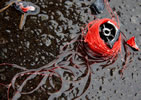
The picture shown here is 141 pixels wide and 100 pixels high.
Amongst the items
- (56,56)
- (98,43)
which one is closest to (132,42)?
(98,43)

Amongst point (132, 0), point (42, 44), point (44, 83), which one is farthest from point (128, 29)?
point (44, 83)

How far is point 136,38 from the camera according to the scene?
7.34 ft

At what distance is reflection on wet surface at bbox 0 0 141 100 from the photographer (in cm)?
192

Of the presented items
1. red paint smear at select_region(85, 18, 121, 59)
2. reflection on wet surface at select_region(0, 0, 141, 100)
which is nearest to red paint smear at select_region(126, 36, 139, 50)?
reflection on wet surface at select_region(0, 0, 141, 100)

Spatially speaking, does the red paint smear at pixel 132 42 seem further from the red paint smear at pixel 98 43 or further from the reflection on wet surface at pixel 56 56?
the red paint smear at pixel 98 43

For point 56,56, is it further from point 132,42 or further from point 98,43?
point 132,42

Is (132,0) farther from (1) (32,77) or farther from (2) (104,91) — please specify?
(1) (32,77)

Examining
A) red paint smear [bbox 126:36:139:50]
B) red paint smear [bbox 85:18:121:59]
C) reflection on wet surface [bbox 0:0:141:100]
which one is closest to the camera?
red paint smear [bbox 85:18:121:59]

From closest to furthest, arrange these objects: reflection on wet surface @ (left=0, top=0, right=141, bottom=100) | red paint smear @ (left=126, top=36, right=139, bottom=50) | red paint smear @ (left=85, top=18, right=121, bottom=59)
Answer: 1. red paint smear @ (left=85, top=18, right=121, bottom=59)
2. reflection on wet surface @ (left=0, top=0, right=141, bottom=100)
3. red paint smear @ (left=126, top=36, right=139, bottom=50)

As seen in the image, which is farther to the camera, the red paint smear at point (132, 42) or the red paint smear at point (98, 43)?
the red paint smear at point (132, 42)

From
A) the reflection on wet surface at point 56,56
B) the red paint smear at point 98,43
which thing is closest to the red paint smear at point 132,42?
the reflection on wet surface at point 56,56

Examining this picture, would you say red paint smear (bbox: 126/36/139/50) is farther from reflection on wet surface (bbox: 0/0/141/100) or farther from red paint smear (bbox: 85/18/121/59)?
red paint smear (bbox: 85/18/121/59)

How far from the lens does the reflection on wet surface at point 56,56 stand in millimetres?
1917

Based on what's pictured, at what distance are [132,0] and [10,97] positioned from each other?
1.86 metres
